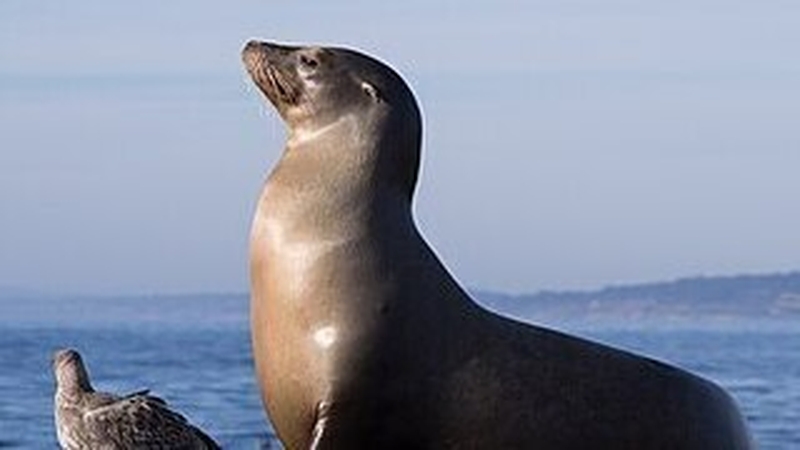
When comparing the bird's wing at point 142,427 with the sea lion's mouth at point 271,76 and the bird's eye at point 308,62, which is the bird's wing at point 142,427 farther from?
the bird's eye at point 308,62

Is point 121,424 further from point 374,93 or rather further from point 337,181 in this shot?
point 374,93

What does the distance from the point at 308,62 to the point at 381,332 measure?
116 centimetres

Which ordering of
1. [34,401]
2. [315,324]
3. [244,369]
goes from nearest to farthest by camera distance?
[315,324], [34,401], [244,369]

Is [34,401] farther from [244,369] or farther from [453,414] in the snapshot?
[453,414]

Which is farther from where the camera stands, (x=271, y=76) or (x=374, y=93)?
(x=271, y=76)

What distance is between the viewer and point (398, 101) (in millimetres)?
11852

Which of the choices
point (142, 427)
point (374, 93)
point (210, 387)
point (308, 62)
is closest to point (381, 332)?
point (374, 93)

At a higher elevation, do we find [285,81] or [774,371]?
[285,81]

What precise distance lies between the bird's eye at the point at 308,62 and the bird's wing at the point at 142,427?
2.22 meters

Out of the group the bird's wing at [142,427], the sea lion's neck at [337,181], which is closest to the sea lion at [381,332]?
the sea lion's neck at [337,181]

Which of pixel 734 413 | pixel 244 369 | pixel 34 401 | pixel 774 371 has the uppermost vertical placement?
pixel 734 413

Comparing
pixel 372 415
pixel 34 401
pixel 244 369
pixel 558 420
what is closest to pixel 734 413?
pixel 558 420

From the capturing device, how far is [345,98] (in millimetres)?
11922

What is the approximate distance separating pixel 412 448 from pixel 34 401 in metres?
25.5
